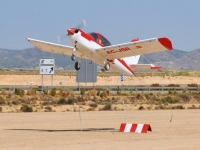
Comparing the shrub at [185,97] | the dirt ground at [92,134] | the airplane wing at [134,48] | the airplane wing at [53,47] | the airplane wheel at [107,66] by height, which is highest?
the airplane wing at [53,47]

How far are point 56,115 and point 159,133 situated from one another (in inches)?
488

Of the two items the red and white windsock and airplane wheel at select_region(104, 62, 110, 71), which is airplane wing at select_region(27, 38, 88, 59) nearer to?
airplane wheel at select_region(104, 62, 110, 71)

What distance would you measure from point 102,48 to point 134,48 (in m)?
2.53

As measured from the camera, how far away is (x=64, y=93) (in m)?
57.5

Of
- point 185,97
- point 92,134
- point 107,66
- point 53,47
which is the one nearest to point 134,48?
point 107,66

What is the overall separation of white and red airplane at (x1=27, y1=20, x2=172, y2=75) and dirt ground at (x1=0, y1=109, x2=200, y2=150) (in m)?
3.91

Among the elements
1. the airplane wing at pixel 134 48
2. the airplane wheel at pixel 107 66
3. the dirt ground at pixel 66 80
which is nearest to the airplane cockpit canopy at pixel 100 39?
the airplane wing at pixel 134 48

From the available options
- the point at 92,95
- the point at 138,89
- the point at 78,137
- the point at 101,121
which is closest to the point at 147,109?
the point at 101,121

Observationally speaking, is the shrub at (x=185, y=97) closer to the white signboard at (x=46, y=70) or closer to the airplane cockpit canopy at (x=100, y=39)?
the white signboard at (x=46, y=70)

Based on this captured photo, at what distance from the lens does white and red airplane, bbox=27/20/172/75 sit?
3234cm

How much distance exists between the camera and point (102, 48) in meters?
34.2

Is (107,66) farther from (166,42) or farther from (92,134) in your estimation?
(92,134)

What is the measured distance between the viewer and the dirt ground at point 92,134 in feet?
64.6

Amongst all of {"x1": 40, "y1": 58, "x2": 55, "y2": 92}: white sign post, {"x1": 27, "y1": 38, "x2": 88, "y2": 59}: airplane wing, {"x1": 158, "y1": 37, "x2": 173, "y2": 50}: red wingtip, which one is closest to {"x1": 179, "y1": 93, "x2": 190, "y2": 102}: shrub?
{"x1": 40, "y1": 58, "x2": 55, "y2": 92}: white sign post
